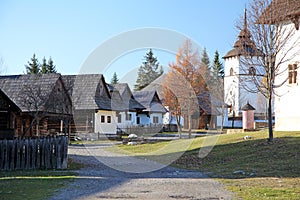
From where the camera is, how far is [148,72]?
9112 cm

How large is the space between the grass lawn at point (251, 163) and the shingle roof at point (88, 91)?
16679mm

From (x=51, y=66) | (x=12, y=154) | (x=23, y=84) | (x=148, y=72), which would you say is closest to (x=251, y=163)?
(x=12, y=154)

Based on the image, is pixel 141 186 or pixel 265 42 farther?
pixel 265 42

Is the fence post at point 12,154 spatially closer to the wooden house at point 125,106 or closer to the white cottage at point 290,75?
the white cottage at point 290,75

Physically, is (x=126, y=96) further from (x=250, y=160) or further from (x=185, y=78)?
(x=250, y=160)

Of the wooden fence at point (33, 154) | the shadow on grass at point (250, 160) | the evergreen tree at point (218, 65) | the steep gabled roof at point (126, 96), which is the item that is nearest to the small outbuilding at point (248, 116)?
the shadow on grass at point (250, 160)

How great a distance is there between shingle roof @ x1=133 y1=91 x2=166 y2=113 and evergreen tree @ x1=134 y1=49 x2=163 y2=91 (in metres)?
21.2

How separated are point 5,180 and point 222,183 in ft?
22.1

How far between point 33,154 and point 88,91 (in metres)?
28.2

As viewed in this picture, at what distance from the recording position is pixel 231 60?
71938mm

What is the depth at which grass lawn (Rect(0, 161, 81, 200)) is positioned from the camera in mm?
10207

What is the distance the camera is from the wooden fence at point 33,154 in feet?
53.3

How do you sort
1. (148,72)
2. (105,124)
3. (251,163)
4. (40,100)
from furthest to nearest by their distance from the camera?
1. (148,72)
2. (105,124)
3. (40,100)
4. (251,163)

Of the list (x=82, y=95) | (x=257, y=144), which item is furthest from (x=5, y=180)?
(x=82, y=95)
